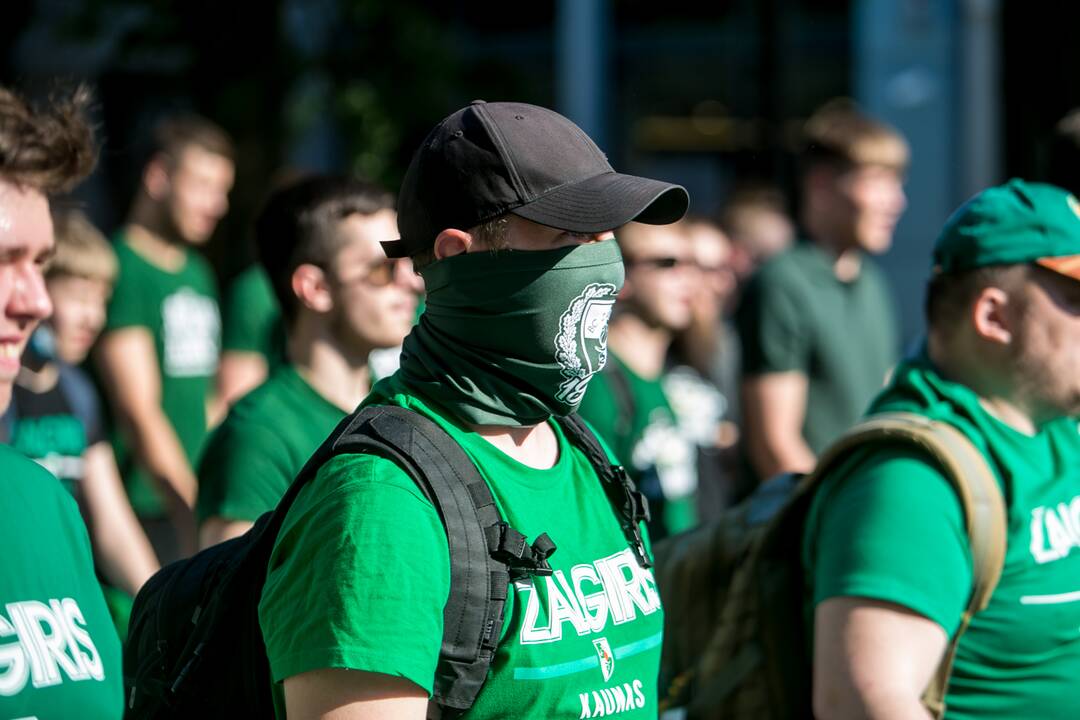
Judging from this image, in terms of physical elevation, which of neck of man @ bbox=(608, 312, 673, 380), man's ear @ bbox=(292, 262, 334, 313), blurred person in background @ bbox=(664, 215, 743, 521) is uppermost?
man's ear @ bbox=(292, 262, 334, 313)

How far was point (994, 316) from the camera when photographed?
10.8ft

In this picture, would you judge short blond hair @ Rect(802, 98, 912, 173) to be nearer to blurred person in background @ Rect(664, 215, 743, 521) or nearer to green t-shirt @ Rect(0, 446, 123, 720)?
blurred person in background @ Rect(664, 215, 743, 521)

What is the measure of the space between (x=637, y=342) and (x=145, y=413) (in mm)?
2002

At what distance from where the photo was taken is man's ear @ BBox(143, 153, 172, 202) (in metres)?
7.12

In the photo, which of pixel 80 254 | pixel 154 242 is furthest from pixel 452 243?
pixel 154 242

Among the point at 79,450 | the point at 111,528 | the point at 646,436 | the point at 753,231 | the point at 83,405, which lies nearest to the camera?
the point at 111,528

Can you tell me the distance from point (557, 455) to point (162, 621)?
28.1 inches

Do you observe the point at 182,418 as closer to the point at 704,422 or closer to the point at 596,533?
the point at 704,422

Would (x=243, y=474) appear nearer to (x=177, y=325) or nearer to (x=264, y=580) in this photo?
(x=264, y=580)

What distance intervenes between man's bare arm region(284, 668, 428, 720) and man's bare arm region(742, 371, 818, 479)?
12.6 ft

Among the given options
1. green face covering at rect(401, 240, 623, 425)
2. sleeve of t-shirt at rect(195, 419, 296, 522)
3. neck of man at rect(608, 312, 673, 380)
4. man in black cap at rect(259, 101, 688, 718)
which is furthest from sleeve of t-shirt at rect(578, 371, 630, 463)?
green face covering at rect(401, 240, 623, 425)

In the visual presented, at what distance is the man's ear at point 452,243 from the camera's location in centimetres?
247

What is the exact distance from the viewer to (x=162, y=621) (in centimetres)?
249

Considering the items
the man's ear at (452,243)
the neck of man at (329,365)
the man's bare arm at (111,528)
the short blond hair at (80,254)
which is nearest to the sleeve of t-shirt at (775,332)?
the neck of man at (329,365)
